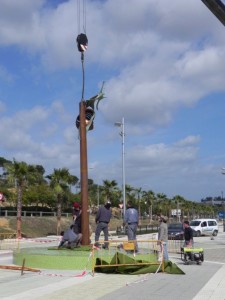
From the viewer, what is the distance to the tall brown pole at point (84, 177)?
1619 centimetres

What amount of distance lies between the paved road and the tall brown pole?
2.80m

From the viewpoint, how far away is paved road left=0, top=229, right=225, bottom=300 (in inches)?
385

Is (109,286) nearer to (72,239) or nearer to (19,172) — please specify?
(72,239)

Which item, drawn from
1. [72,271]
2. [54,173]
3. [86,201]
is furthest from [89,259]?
[54,173]

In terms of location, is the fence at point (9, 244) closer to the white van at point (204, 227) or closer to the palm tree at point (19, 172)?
the palm tree at point (19, 172)

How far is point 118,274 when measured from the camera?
42.9 feet

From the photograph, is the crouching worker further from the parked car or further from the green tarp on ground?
the parked car

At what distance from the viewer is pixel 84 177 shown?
661 inches

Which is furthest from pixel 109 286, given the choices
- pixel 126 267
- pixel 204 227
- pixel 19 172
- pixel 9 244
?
pixel 204 227

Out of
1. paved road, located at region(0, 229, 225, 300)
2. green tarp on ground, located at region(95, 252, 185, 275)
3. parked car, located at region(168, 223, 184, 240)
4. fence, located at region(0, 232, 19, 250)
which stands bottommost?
paved road, located at region(0, 229, 225, 300)

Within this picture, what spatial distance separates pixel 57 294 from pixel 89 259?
3.70 metres

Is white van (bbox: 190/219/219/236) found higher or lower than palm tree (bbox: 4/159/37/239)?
lower

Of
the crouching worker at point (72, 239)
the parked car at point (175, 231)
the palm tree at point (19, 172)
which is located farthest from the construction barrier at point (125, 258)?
the palm tree at point (19, 172)

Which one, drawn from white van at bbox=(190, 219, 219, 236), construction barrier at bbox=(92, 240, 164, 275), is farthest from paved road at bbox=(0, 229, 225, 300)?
white van at bbox=(190, 219, 219, 236)
